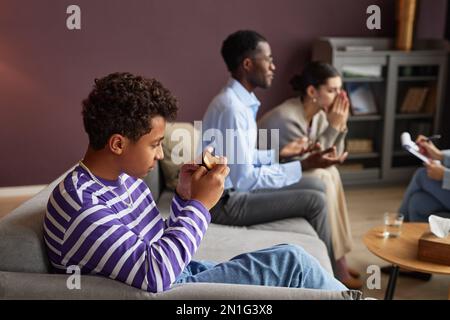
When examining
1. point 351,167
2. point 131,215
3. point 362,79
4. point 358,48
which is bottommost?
point 351,167

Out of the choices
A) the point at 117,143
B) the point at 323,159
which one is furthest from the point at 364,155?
the point at 117,143

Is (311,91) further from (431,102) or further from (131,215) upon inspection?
(431,102)

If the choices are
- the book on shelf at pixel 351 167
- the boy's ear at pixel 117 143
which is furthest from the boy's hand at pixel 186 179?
the book on shelf at pixel 351 167

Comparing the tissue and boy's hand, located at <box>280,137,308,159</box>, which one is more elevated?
boy's hand, located at <box>280,137,308,159</box>

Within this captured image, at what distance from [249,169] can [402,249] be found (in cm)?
66

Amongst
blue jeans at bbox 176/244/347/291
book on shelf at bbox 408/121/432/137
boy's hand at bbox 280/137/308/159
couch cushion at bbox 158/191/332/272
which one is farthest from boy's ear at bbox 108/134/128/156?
book on shelf at bbox 408/121/432/137

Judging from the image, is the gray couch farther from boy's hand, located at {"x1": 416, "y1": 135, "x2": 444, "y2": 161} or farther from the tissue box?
boy's hand, located at {"x1": 416, "y1": 135, "x2": 444, "y2": 161}

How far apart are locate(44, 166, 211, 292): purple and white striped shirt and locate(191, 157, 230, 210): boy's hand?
0.10 feet

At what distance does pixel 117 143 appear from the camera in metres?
1.20

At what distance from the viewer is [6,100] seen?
3441mm

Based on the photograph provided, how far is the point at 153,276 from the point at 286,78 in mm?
3059

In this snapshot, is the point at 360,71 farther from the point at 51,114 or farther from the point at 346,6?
the point at 51,114

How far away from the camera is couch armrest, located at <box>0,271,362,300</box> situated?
1124mm
